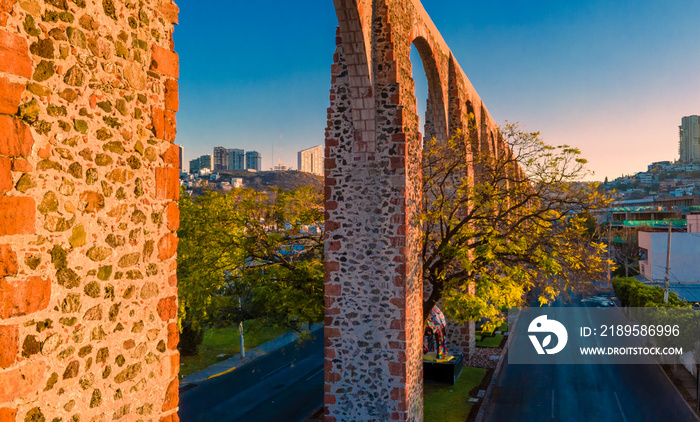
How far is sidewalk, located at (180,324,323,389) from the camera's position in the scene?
21.3 meters

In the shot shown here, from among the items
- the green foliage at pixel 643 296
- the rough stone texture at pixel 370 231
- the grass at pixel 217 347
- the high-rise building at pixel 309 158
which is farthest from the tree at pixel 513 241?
the high-rise building at pixel 309 158

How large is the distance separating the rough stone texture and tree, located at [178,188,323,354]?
8.18ft

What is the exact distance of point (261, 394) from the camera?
62.8ft

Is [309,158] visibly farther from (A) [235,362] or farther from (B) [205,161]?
(A) [235,362]

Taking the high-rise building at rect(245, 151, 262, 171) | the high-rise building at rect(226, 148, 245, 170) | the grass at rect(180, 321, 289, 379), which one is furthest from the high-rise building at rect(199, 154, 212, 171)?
the grass at rect(180, 321, 289, 379)

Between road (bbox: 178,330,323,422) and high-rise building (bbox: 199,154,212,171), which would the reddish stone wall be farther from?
high-rise building (bbox: 199,154,212,171)

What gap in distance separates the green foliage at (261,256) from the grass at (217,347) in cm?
626

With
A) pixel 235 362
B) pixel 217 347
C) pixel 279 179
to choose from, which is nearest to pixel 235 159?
pixel 279 179

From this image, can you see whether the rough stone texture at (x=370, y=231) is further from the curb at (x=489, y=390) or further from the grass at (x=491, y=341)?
the grass at (x=491, y=341)

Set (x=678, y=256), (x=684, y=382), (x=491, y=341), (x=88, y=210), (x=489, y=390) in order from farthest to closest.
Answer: (x=678, y=256) < (x=491, y=341) < (x=684, y=382) < (x=489, y=390) < (x=88, y=210)

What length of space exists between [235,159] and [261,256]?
135556mm

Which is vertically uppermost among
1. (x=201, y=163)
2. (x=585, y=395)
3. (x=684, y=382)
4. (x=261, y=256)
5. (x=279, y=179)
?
(x=201, y=163)

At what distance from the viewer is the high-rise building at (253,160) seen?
463ft

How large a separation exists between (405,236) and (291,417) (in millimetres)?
8492
